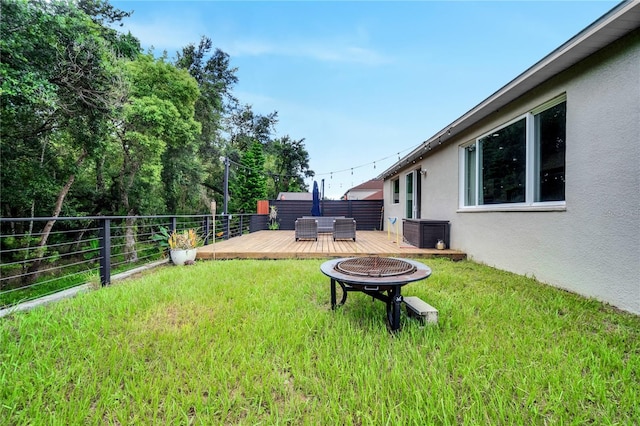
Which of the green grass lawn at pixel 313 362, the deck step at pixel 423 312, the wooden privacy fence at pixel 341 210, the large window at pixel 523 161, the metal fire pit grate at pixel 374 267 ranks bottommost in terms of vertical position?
the green grass lawn at pixel 313 362

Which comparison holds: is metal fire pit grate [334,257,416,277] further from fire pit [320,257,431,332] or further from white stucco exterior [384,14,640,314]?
white stucco exterior [384,14,640,314]

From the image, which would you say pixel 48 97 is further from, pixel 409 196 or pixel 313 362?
pixel 409 196

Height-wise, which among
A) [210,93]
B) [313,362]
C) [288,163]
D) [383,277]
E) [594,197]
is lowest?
[313,362]

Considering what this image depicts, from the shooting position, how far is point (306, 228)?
7.90m

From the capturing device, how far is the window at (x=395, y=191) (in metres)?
11.1

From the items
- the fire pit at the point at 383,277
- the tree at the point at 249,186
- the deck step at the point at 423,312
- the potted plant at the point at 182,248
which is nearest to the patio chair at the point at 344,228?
the potted plant at the point at 182,248

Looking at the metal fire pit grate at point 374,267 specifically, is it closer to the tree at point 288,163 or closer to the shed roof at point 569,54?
the shed roof at point 569,54

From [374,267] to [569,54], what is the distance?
331 centimetres

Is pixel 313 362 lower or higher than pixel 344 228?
lower

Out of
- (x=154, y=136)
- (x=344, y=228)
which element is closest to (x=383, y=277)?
(x=344, y=228)

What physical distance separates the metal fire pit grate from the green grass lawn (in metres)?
0.46

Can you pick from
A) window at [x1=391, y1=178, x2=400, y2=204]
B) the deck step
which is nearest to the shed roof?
the deck step

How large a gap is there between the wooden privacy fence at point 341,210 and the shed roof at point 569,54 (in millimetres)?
7544

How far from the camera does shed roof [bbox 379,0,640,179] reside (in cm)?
255
